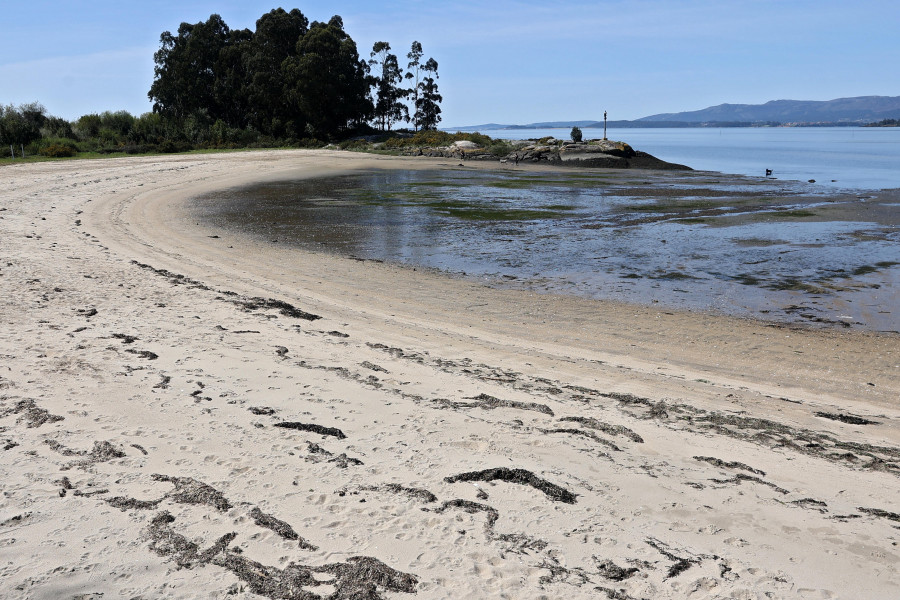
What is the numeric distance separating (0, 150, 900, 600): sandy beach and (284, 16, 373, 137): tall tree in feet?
180

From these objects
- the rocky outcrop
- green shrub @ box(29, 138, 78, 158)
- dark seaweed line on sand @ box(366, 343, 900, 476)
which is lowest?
dark seaweed line on sand @ box(366, 343, 900, 476)

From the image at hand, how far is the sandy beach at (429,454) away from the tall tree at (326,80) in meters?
54.9

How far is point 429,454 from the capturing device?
406 centimetres

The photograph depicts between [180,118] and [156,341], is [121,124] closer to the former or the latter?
[180,118]

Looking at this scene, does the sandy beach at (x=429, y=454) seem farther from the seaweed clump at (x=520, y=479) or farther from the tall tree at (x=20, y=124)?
the tall tree at (x=20, y=124)

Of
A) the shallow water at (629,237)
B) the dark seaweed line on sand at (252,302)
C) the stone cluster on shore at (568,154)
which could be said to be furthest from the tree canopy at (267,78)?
the dark seaweed line on sand at (252,302)

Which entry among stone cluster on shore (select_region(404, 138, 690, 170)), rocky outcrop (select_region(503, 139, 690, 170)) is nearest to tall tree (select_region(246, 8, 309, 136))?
stone cluster on shore (select_region(404, 138, 690, 170))

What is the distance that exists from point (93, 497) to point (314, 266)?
339 inches

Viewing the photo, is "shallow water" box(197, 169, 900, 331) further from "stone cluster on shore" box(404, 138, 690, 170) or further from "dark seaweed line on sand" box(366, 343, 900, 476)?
"stone cluster on shore" box(404, 138, 690, 170)

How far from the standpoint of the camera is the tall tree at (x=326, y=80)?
59.5 meters

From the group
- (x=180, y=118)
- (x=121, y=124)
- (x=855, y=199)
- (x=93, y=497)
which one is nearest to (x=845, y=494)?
(x=93, y=497)

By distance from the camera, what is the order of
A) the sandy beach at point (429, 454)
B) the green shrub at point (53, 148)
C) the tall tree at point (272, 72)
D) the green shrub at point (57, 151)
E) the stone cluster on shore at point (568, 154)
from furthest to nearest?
the tall tree at point (272, 72), the stone cluster on shore at point (568, 154), the green shrub at point (53, 148), the green shrub at point (57, 151), the sandy beach at point (429, 454)

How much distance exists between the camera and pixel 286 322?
24.4 feet

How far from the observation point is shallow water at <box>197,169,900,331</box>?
10.6 metres
